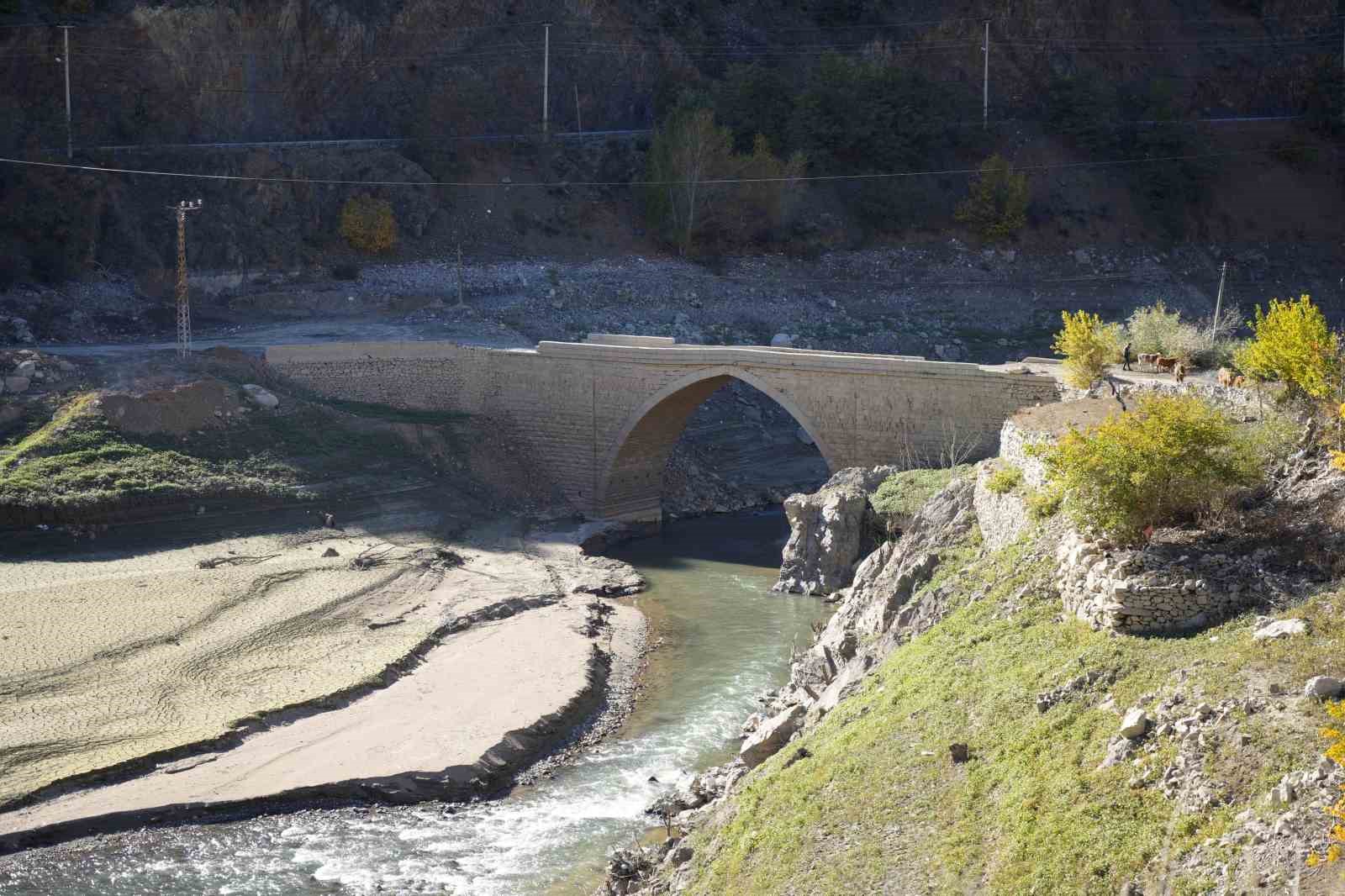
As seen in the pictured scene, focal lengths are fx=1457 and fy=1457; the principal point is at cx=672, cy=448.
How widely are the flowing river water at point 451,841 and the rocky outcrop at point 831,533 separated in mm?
5253

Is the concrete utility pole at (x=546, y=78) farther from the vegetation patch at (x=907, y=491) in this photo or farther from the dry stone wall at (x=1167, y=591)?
the dry stone wall at (x=1167, y=591)

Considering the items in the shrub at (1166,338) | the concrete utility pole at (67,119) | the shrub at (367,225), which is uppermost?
the concrete utility pole at (67,119)

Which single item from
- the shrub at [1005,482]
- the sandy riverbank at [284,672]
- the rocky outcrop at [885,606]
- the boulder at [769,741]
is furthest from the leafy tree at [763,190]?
the boulder at [769,741]

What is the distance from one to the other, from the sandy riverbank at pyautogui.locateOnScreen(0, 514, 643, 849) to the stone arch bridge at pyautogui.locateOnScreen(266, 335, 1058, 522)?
4.61 metres

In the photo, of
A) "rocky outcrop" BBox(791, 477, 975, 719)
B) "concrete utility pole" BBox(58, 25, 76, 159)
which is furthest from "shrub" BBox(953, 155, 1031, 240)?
"rocky outcrop" BBox(791, 477, 975, 719)

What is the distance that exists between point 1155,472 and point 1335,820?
5.96 metres

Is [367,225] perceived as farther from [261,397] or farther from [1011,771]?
[1011,771]

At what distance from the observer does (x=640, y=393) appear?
34.8 metres

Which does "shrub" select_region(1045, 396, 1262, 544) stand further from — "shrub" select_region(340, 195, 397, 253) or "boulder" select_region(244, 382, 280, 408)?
"shrub" select_region(340, 195, 397, 253)

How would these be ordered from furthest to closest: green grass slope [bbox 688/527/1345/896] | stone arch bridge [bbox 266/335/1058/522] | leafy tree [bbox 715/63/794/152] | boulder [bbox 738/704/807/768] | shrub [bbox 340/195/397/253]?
1. leafy tree [bbox 715/63/794/152]
2. shrub [bbox 340/195/397/253]
3. stone arch bridge [bbox 266/335/1058/522]
4. boulder [bbox 738/704/807/768]
5. green grass slope [bbox 688/527/1345/896]

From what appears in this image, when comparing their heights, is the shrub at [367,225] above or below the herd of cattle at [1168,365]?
above

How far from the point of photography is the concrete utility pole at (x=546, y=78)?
57219 millimetres

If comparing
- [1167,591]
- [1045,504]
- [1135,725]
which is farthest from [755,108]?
[1135,725]

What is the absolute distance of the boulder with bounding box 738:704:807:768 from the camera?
18.5 metres
